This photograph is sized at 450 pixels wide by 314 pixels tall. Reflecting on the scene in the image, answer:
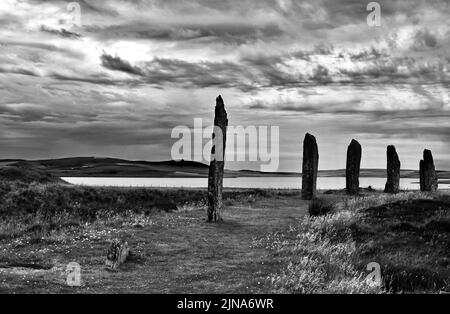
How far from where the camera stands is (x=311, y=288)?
10.3 meters

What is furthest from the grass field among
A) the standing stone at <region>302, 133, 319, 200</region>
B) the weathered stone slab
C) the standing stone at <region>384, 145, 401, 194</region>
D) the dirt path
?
the standing stone at <region>384, 145, 401, 194</region>

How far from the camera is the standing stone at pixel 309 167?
34.8 m

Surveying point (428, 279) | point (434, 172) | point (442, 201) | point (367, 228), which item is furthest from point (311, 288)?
point (434, 172)

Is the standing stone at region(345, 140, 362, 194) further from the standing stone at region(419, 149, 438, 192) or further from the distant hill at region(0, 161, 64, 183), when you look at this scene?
the distant hill at region(0, 161, 64, 183)

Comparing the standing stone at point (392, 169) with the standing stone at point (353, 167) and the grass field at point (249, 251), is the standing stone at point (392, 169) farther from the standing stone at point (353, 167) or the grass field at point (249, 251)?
the grass field at point (249, 251)

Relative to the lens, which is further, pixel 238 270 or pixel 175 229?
pixel 175 229

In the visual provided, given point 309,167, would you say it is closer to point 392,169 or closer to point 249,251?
point 392,169

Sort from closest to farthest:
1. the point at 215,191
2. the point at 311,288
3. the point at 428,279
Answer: the point at 311,288, the point at 428,279, the point at 215,191

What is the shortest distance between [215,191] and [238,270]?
360 inches

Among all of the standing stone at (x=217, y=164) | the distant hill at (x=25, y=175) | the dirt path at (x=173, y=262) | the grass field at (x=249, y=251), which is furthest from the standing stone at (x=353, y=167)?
the distant hill at (x=25, y=175)

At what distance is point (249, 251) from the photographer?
1448cm

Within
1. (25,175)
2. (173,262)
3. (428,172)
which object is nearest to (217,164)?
(173,262)

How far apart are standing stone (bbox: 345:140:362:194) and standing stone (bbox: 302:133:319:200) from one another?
238 inches

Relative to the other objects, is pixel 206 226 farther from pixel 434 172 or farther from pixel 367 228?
pixel 434 172
